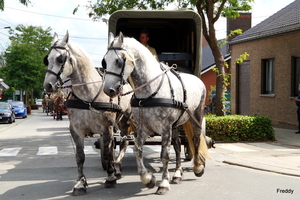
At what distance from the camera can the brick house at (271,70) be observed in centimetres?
1817

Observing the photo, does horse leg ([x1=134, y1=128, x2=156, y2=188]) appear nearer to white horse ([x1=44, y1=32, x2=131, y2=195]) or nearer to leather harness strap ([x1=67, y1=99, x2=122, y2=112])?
white horse ([x1=44, y1=32, x2=131, y2=195])

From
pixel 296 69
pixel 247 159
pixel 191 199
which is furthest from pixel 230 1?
pixel 191 199

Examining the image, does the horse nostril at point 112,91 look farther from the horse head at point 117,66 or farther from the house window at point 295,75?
the house window at point 295,75

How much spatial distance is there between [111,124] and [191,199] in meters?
1.83

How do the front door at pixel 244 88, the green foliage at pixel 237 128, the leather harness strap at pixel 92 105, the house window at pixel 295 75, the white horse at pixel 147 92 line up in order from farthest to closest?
the front door at pixel 244 88
the house window at pixel 295 75
the green foliage at pixel 237 128
the leather harness strap at pixel 92 105
the white horse at pixel 147 92

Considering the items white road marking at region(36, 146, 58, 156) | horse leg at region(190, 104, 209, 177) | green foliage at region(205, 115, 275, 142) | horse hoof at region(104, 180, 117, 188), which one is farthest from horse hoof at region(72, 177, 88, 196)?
green foliage at region(205, 115, 275, 142)

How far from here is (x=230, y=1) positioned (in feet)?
48.6

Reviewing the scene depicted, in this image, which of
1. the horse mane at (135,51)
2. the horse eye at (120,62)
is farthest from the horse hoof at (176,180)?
the horse eye at (120,62)

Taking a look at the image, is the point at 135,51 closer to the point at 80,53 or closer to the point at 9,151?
the point at 80,53

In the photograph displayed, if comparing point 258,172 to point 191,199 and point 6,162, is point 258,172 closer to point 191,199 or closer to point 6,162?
point 191,199

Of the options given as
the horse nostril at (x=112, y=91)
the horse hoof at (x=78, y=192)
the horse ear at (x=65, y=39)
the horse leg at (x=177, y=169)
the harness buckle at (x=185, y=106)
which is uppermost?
the horse ear at (x=65, y=39)

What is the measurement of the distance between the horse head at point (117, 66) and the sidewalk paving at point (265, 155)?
413cm

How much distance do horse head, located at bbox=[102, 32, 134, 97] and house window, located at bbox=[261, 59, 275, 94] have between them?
622 inches

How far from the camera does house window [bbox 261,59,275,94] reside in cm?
2064
